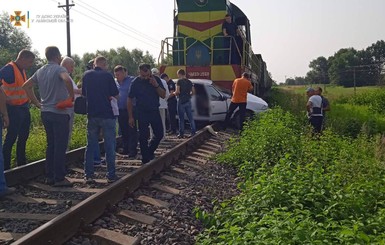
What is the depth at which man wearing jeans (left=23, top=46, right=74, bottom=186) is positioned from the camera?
18.8 feet

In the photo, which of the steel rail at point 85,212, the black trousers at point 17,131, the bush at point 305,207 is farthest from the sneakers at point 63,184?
the bush at point 305,207

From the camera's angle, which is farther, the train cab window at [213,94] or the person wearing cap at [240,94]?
the train cab window at [213,94]

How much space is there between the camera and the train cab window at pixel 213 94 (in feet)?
39.9

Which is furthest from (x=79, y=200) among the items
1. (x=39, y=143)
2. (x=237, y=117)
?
(x=237, y=117)

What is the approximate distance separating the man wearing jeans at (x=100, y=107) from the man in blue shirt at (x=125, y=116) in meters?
1.58

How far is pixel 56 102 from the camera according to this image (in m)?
5.78

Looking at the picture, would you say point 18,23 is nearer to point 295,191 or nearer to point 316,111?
point 316,111

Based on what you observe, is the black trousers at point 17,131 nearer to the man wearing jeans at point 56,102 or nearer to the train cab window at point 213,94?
the man wearing jeans at point 56,102

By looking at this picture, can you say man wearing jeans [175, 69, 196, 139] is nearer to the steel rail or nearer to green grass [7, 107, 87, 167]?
green grass [7, 107, 87, 167]

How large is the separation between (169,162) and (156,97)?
1184 millimetres

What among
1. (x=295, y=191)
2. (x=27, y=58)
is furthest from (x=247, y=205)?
(x=27, y=58)

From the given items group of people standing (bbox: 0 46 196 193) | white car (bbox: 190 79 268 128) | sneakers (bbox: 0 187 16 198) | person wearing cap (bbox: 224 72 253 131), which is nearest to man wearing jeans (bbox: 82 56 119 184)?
group of people standing (bbox: 0 46 196 193)

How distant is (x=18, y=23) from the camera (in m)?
30.5

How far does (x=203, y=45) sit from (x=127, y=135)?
745cm
